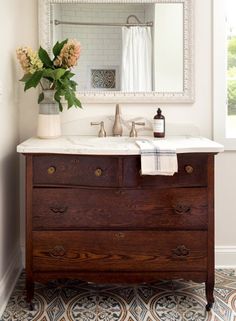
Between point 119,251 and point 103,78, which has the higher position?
point 103,78

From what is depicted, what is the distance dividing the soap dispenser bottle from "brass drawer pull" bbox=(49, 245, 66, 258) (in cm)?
93

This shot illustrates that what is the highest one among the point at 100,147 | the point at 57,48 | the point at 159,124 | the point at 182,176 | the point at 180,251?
the point at 57,48

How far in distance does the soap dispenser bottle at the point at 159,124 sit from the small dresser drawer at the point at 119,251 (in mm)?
686

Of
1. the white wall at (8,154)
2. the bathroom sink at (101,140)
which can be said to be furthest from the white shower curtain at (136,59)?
the white wall at (8,154)

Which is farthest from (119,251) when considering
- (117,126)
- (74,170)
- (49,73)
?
(49,73)

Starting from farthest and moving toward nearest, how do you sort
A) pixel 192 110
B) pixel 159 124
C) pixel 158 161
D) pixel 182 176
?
pixel 192 110, pixel 159 124, pixel 182 176, pixel 158 161

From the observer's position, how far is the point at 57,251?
2057 mm

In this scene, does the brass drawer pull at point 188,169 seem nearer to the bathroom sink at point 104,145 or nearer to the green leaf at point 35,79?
the bathroom sink at point 104,145

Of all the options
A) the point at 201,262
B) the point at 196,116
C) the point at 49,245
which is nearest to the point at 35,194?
the point at 49,245

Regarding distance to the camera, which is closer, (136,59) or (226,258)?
(136,59)

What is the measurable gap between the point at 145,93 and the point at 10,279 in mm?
1426

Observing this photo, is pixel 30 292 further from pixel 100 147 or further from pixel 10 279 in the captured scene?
pixel 100 147

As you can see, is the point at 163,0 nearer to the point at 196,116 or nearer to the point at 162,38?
the point at 162,38

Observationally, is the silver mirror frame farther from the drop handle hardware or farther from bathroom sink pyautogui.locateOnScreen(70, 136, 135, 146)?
the drop handle hardware
